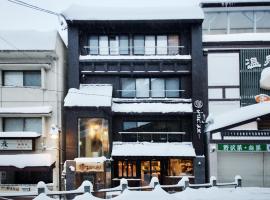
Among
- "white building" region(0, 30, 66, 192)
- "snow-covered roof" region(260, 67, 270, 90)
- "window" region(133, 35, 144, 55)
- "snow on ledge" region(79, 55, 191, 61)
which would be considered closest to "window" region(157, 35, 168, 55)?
Answer: "snow on ledge" region(79, 55, 191, 61)

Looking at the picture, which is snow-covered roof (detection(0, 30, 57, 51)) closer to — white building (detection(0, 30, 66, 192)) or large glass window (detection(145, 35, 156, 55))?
white building (detection(0, 30, 66, 192))

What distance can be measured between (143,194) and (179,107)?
1051 cm

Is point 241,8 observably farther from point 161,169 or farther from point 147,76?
point 161,169

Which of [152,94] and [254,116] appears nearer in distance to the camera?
[254,116]

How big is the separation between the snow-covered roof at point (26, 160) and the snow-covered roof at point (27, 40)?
700cm

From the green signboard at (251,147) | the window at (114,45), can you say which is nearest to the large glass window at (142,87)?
the window at (114,45)

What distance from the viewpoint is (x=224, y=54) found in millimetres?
24984

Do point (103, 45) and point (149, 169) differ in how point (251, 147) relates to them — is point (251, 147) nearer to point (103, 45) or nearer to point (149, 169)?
point (149, 169)

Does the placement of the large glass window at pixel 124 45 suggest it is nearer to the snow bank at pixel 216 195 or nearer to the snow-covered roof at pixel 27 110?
the snow-covered roof at pixel 27 110

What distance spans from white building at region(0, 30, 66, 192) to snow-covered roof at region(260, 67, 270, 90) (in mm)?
14042

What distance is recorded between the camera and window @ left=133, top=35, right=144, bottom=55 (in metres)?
25.9

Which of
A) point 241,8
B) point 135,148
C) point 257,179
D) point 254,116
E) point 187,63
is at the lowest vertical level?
point 257,179

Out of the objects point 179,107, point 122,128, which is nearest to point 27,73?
point 122,128

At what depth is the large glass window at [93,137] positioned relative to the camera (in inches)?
938
